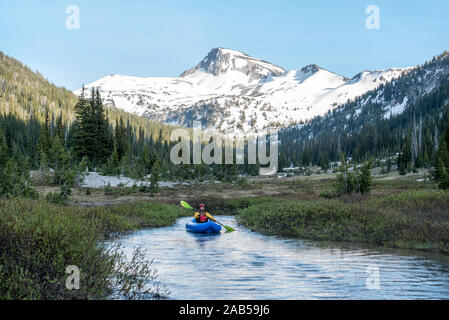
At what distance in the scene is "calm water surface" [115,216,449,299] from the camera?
9.88 m

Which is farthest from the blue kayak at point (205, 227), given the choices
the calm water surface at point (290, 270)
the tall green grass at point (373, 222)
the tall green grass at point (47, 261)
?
the tall green grass at point (47, 261)

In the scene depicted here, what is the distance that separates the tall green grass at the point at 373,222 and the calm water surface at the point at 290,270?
3.92ft

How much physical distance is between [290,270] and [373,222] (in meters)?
7.48

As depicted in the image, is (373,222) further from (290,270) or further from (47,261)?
(47,261)

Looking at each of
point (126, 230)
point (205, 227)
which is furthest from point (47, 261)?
point (205, 227)

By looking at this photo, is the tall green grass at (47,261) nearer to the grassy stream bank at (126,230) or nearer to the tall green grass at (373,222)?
the grassy stream bank at (126,230)

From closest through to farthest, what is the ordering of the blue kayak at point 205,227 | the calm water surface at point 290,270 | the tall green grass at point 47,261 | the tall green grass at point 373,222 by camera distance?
1. the tall green grass at point 47,261
2. the calm water surface at point 290,270
3. the tall green grass at point 373,222
4. the blue kayak at point 205,227

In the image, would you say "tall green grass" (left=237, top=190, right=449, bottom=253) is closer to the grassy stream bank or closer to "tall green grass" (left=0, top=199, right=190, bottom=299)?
the grassy stream bank

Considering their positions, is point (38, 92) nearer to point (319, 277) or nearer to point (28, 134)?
point (28, 134)

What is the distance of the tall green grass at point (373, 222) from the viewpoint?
52.3 ft

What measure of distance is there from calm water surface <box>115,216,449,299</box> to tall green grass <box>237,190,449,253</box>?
1.19m

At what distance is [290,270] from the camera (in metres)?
12.3

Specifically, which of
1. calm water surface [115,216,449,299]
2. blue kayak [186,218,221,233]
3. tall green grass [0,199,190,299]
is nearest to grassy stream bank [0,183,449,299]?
tall green grass [0,199,190,299]
